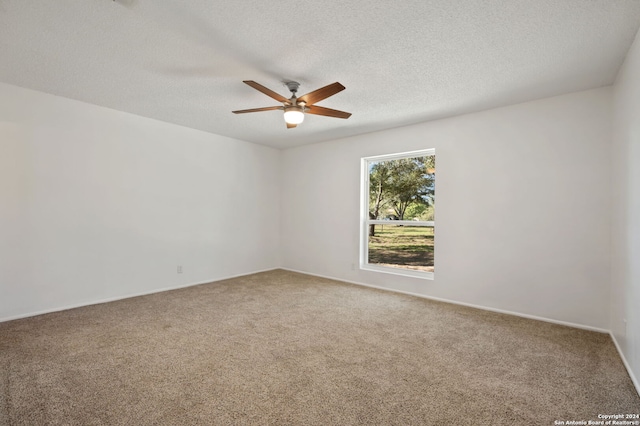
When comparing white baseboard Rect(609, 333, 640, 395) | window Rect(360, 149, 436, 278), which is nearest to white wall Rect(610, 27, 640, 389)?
white baseboard Rect(609, 333, 640, 395)

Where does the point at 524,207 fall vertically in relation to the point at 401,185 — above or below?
below

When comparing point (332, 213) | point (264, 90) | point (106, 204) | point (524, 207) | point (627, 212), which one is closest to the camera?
point (627, 212)

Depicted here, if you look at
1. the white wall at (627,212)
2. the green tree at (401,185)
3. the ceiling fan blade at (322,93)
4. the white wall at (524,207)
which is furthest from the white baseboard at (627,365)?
the ceiling fan blade at (322,93)

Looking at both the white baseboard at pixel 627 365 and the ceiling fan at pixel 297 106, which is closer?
the white baseboard at pixel 627 365

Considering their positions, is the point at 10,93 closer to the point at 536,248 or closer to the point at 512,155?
the point at 512,155

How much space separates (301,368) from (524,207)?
3.05 m

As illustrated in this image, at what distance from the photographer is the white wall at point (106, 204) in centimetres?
327

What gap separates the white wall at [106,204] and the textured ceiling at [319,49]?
1.45 ft

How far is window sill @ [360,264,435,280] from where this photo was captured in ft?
14.2

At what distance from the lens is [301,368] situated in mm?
2271

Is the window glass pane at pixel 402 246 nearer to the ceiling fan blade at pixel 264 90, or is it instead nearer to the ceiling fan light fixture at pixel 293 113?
the ceiling fan light fixture at pixel 293 113

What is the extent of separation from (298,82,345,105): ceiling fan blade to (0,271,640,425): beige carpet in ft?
7.24

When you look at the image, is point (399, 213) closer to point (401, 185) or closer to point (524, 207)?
point (401, 185)

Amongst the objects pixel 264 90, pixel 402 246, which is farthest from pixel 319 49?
pixel 402 246
